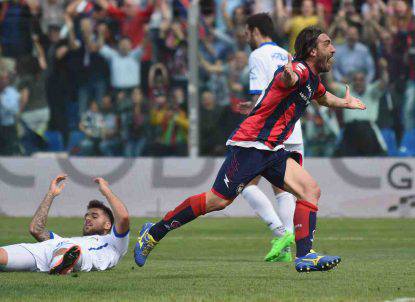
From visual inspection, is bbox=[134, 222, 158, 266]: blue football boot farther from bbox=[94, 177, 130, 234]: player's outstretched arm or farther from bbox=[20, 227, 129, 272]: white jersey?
bbox=[94, 177, 130, 234]: player's outstretched arm

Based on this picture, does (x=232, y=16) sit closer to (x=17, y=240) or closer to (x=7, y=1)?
(x=7, y=1)

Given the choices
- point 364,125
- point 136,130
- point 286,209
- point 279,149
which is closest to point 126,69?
point 136,130

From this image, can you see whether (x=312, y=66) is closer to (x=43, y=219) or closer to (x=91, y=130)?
(x=43, y=219)

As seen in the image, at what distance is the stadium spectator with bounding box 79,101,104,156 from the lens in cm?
1708

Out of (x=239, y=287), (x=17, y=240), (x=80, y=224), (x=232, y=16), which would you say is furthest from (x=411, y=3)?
(x=239, y=287)

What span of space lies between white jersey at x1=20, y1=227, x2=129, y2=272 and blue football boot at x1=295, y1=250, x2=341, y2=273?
1442mm

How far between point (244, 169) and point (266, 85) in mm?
2349

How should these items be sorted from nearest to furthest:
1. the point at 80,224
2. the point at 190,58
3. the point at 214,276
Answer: the point at 214,276 → the point at 80,224 → the point at 190,58

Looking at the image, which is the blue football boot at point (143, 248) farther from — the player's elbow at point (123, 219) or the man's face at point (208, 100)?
the man's face at point (208, 100)

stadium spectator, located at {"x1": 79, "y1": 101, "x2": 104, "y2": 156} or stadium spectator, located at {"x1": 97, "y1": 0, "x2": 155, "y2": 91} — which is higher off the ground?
stadium spectator, located at {"x1": 97, "y1": 0, "x2": 155, "y2": 91}

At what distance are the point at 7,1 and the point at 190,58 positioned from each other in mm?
3439

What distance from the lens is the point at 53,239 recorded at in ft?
28.0

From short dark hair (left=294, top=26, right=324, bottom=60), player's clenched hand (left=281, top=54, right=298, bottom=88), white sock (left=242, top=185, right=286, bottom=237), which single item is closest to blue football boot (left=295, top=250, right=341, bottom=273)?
player's clenched hand (left=281, top=54, right=298, bottom=88)

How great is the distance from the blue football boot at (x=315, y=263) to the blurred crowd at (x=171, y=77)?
28.0 ft
